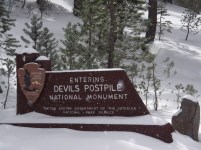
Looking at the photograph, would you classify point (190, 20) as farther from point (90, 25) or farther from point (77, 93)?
point (77, 93)

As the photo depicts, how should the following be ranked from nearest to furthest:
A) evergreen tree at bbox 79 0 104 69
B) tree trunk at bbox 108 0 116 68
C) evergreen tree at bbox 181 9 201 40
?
tree trunk at bbox 108 0 116 68
evergreen tree at bbox 79 0 104 69
evergreen tree at bbox 181 9 201 40

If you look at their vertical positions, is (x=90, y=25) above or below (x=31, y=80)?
above

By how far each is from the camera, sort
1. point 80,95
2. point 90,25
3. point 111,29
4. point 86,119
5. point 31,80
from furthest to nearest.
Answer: point 90,25 < point 111,29 < point 31,80 < point 80,95 < point 86,119

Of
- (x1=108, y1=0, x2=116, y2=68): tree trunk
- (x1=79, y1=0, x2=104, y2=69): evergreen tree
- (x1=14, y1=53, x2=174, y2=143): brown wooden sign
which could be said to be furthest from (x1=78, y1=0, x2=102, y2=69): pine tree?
(x1=14, y1=53, x2=174, y2=143): brown wooden sign

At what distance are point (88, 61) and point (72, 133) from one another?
7.08 meters

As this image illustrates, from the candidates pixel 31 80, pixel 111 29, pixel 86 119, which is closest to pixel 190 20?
pixel 111 29

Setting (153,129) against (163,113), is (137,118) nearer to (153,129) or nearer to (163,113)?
(153,129)

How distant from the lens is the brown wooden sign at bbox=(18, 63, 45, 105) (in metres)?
8.60

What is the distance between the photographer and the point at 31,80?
866cm

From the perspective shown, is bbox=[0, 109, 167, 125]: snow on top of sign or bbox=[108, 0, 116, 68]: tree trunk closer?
bbox=[0, 109, 167, 125]: snow on top of sign

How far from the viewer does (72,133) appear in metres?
8.05

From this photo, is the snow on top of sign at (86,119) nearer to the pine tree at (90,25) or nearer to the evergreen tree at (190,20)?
the pine tree at (90,25)

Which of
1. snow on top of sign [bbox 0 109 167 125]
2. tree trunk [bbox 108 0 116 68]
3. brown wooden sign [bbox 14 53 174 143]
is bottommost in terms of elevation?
snow on top of sign [bbox 0 109 167 125]

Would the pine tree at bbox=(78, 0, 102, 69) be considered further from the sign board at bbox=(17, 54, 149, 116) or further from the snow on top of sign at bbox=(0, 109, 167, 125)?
the snow on top of sign at bbox=(0, 109, 167, 125)
